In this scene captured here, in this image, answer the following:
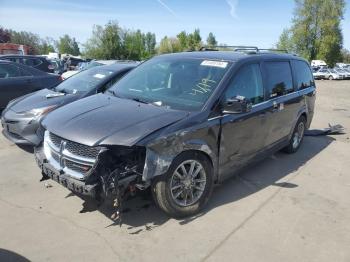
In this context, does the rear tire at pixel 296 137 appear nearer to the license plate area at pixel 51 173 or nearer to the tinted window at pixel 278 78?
the tinted window at pixel 278 78

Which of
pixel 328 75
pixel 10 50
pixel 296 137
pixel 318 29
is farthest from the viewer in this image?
pixel 318 29

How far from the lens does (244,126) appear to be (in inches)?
185

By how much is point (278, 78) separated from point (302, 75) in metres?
1.31

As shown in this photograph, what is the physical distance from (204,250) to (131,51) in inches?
2216

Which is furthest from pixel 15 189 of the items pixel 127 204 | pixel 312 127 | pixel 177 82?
pixel 312 127

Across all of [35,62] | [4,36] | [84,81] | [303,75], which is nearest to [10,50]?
[35,62]

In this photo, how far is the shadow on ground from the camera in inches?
161

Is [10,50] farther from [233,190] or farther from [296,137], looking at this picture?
[233,190]

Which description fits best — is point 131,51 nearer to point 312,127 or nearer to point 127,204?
point 312,127

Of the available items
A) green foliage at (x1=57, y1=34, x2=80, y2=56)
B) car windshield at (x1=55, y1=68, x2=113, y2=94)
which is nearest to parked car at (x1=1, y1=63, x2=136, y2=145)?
car windshield at (x1=55, y1=68, x2=113, y2=94)

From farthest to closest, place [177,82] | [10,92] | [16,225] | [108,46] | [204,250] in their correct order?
1. [108,46]
2. [10,92]
3. [177,82]
4. [16,225]
5. [204,250]

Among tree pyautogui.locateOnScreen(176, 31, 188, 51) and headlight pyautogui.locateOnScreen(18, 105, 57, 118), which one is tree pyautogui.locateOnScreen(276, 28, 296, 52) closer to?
tree pyautogui.locateOnScreen(176, 31, 188, 51)

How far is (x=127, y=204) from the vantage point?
441 cm

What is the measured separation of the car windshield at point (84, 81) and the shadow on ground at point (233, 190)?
287cm
